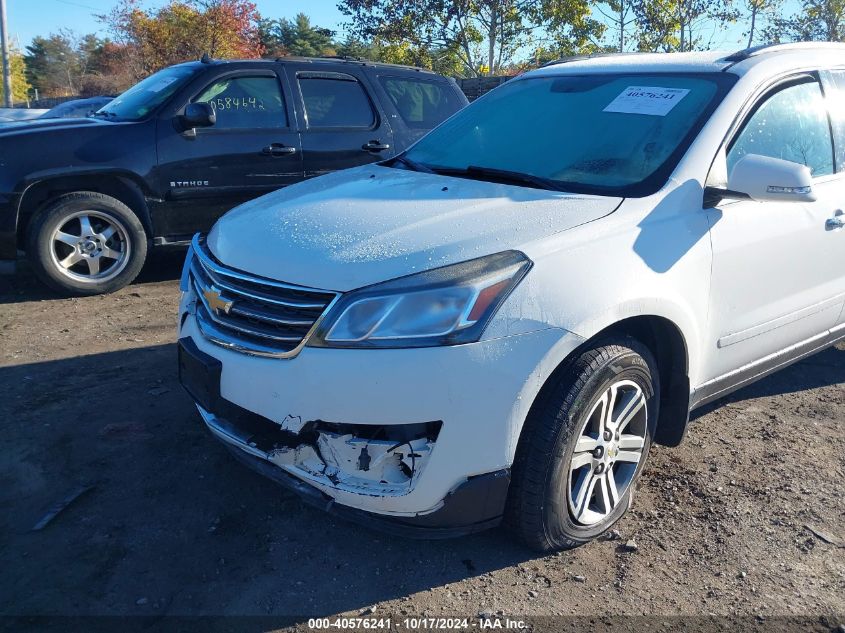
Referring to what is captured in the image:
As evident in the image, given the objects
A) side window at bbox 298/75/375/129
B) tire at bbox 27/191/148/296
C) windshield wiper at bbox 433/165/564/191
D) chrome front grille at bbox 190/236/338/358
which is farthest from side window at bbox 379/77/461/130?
chrome front grille at bbox 190/236/338/358

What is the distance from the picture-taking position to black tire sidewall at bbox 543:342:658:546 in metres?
2.50

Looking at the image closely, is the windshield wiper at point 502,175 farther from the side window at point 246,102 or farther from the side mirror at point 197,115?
the side window at point 246,102

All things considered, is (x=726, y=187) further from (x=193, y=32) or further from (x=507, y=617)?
(x=193, y=32)

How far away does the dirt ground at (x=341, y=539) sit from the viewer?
2.50 meters

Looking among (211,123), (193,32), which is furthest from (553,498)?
(193,32)

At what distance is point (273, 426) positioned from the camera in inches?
99.9

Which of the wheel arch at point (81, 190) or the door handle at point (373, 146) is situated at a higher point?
the door handle at point (373, 146)

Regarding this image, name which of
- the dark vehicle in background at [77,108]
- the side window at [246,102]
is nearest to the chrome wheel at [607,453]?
the side window at [246,102]

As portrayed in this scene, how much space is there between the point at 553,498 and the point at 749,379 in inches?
57.8

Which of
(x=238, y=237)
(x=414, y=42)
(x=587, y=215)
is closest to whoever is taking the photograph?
(x=587, y=215)

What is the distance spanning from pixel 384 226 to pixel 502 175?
81 centimetres

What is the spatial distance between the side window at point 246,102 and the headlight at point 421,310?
4293 mm

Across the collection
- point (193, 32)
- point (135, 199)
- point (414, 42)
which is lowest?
point (135, 199)

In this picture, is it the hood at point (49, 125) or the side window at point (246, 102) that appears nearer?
the hood at point (49, 125)
